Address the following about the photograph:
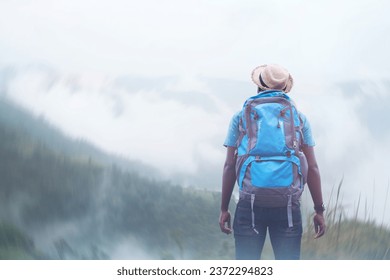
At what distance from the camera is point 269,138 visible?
319 centimetres

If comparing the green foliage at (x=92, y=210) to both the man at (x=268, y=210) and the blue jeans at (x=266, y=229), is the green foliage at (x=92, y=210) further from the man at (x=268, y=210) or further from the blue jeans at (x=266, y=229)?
the blue jeans at (x=266, y=229)

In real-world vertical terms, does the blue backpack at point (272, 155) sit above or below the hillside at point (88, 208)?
above

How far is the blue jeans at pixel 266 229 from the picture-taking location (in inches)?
125

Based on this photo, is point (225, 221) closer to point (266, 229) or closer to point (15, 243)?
point (266, 229)

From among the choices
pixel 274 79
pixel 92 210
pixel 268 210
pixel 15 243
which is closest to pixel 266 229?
pixel 268 210

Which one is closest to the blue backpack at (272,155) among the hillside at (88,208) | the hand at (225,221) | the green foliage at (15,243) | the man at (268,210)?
the man at (268,210)

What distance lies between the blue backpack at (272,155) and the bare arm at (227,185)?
102mm

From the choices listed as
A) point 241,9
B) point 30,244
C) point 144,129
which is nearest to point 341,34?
Result: point 241,9

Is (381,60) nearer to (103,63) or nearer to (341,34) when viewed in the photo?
(341,34)

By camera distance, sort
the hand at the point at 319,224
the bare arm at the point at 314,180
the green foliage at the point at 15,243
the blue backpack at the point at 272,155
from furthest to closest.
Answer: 1. the green foliage at the point at 15,243
2. the hand at the point at 319,224
3. the bare arm at the point at 314,180
4. the blue backpack at the point at 272,155

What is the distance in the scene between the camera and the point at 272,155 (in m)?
3.18

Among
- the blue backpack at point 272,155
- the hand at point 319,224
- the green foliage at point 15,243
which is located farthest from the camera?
the green foliage at point 15,243

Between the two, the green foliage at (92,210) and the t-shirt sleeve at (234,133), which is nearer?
the t-shirt sleeve at (234,133)

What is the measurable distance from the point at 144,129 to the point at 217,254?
913 millimetres
